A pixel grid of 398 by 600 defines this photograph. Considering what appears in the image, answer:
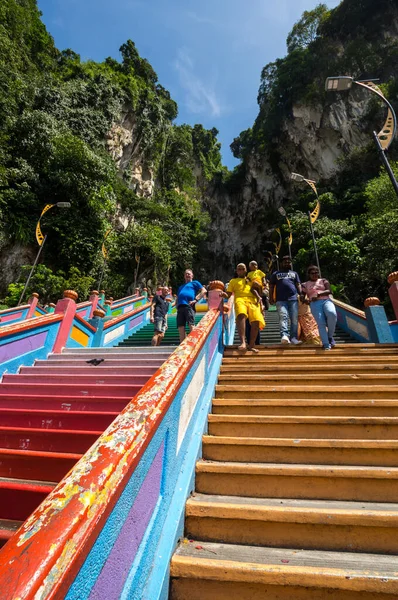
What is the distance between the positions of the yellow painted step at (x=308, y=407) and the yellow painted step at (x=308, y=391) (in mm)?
246

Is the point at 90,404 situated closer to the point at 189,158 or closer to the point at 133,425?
the point at 133,425

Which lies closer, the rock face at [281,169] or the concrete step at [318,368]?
the concrete step at [318,368]

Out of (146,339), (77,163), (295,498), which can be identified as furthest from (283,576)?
(77,163)

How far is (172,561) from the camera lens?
1.63m

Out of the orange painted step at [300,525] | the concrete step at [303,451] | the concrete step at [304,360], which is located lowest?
the orange painted step at [300,525]

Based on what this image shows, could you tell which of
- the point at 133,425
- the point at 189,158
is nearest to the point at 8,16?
the point at 189,158

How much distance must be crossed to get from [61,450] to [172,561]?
1.23 meters

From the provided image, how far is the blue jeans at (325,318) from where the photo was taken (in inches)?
183

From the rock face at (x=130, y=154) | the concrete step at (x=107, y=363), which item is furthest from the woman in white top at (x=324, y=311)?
the rock face at (x=130, y=154)

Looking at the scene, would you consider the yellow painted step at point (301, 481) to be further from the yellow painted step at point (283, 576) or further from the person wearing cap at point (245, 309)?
the person wearing cap at point (245, 309)

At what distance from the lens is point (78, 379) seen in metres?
3.73

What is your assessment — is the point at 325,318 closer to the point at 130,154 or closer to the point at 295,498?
the point at 295,498

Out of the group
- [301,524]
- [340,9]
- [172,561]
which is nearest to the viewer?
[172,561]

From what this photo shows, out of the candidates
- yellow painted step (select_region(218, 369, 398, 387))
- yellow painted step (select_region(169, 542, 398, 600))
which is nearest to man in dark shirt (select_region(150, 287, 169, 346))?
yellow painted step (select_region(218, 369, 398, 387))
